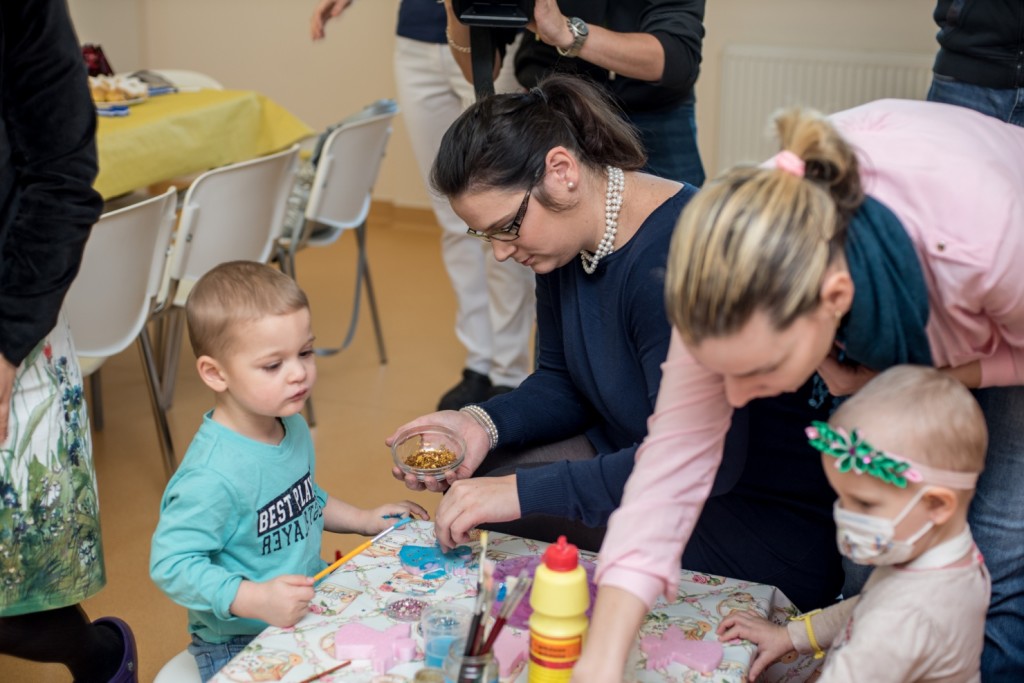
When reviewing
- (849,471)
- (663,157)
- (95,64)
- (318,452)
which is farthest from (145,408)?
(849,471)

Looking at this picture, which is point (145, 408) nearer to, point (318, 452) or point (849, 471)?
point (318, 452)

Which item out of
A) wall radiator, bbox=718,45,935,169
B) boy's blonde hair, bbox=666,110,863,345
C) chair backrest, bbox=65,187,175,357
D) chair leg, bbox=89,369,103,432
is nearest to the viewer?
boy's blonde hair, bbox=666,110,863,345

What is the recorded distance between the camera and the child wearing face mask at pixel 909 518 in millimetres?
1169

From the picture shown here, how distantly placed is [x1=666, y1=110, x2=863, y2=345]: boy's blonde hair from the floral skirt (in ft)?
3.11

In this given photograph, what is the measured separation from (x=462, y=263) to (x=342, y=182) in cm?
43

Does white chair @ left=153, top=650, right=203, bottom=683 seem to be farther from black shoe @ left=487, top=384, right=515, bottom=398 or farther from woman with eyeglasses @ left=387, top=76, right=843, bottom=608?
black shoe @ left=487, top=384, right=515, bottom=398

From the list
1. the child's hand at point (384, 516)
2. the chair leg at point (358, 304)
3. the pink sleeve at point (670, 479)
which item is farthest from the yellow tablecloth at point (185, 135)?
the pink sleeve at point (670, 479)

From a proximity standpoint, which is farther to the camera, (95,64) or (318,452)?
(95,64)

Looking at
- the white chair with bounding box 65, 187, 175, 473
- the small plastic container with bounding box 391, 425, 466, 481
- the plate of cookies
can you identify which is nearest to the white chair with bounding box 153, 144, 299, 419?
the white chair with bounding box 65, 187, 175, 473

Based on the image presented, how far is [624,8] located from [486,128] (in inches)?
36.8

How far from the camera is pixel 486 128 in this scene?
1.62 m

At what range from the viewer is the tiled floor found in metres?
2.44

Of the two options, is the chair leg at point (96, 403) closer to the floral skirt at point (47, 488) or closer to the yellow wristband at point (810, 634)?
the floral skirt at point (47, 488)

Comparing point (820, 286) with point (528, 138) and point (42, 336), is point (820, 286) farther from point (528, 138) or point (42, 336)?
point (42, 336)
